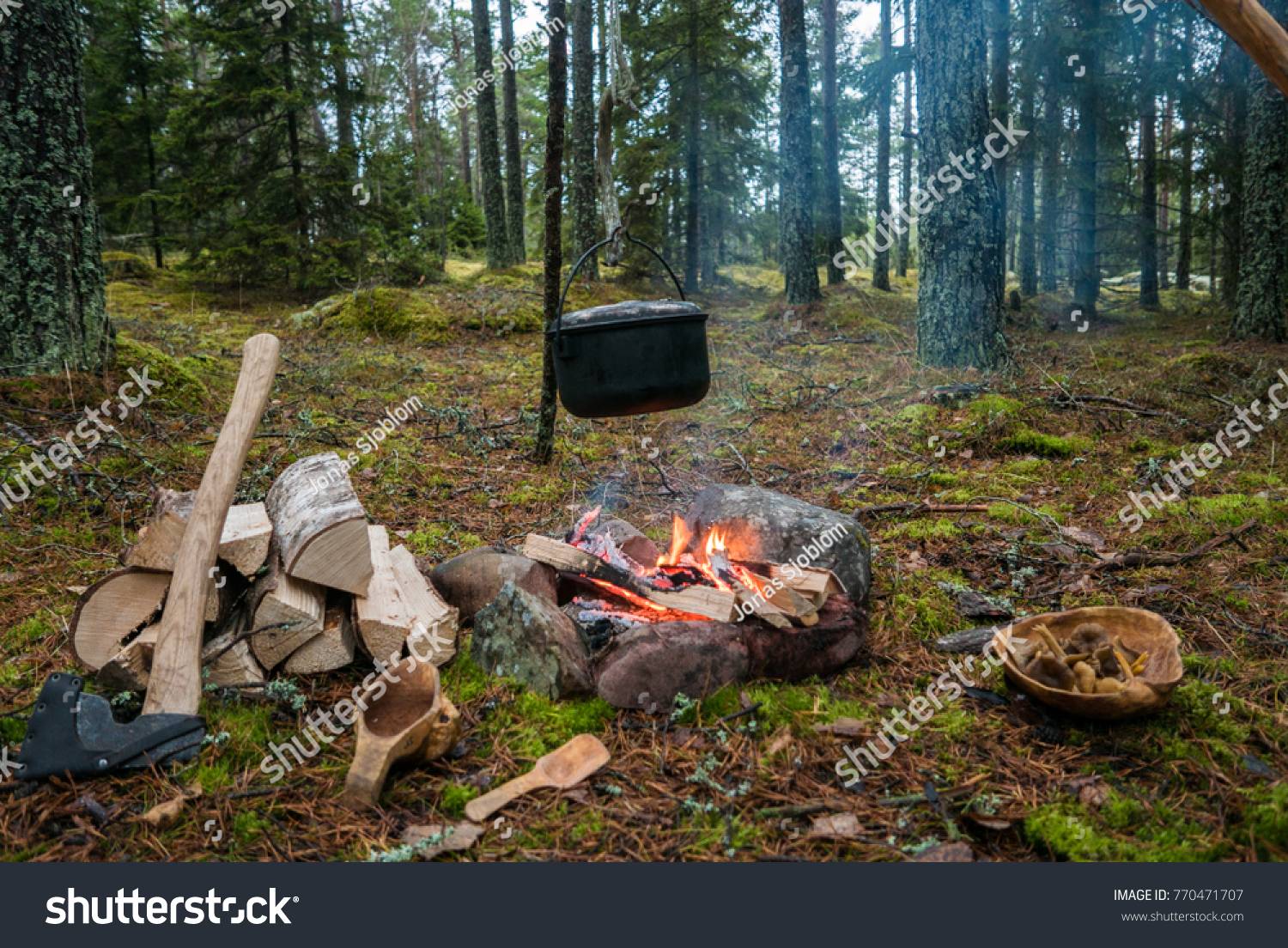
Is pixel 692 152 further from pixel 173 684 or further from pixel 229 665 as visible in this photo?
pixel 173 684

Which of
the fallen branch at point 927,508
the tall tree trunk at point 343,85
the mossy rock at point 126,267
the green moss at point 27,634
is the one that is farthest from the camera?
the mossy rock at point 126,267

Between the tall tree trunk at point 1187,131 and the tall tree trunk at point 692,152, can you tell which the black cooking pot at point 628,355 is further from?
the tall tree trunk at point 692,152

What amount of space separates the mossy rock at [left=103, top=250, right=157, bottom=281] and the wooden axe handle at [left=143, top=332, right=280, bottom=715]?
11933 millimetres

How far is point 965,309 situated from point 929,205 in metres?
0.97

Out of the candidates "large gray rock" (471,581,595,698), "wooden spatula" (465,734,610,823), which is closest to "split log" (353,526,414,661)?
"large gray rock" (471,581,595,698)

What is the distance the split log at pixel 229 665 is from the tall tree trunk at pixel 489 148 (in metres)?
12.8

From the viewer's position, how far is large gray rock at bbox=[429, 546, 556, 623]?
10.5ft

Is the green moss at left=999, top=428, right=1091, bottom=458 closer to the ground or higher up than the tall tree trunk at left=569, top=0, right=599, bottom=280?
closer to the ground

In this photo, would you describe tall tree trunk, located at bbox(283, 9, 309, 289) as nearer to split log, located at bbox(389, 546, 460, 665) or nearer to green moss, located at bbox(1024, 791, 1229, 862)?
split log, located at bbox(389, 546, 460, 665)

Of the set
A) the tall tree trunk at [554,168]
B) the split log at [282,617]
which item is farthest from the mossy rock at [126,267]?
the split log at [282,617]

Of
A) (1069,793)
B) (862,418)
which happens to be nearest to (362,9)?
(862,418)

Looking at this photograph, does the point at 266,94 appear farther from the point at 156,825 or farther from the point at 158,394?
the point at 156,825

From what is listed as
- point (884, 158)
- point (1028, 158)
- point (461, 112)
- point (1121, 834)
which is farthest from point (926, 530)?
point (461, 112)

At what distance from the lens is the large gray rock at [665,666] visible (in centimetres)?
260
